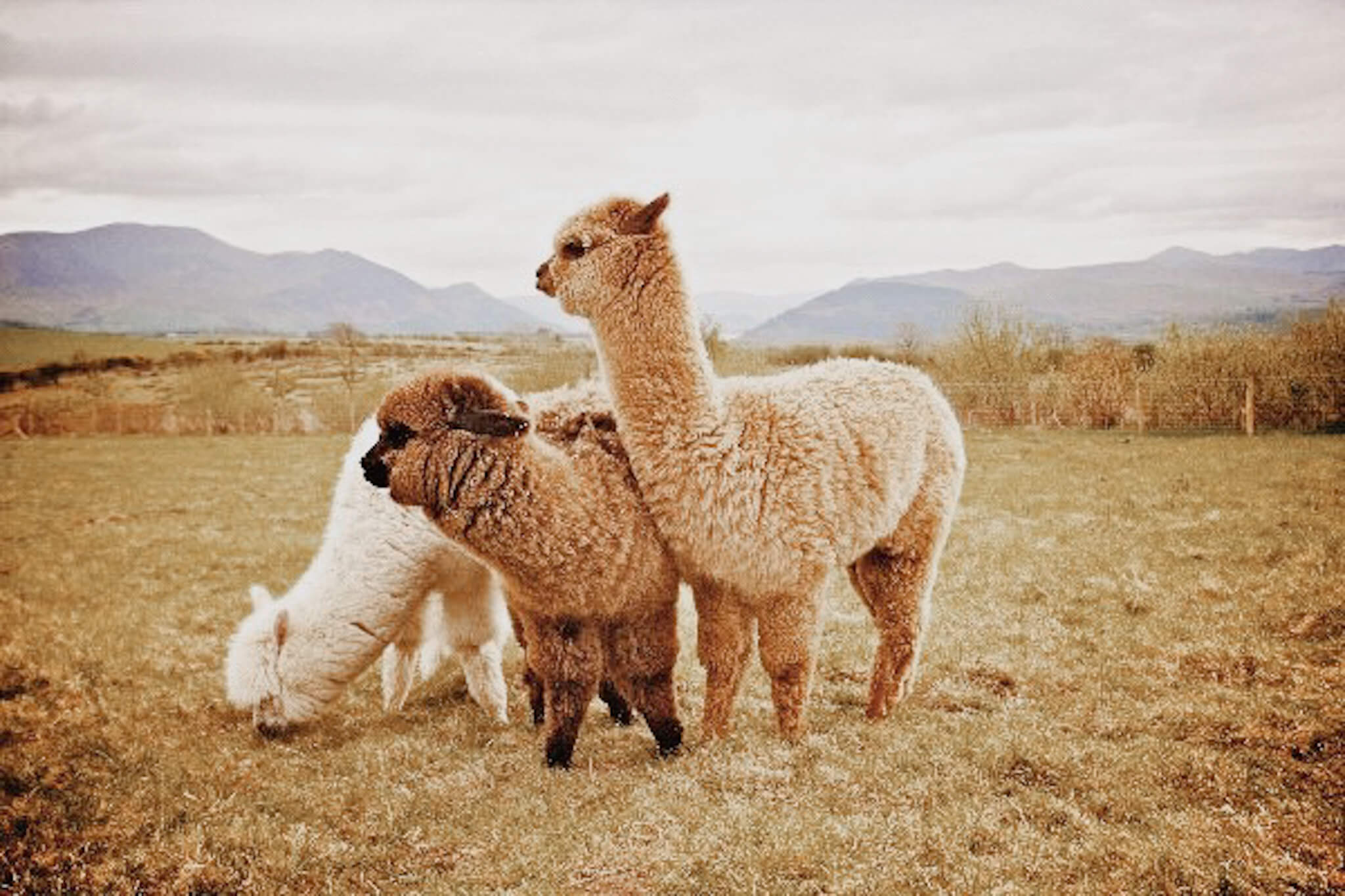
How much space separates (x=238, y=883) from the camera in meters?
4.31

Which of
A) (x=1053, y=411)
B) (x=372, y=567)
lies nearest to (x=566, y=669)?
(x=372, y=567)

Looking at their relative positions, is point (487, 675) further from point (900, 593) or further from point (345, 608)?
point (900, 593)

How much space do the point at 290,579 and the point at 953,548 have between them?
9579 mm

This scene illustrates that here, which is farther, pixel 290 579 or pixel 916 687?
pixel 290 579

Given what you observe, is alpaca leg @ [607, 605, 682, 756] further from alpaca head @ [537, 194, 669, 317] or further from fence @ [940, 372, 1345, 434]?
fence @ [940, 372, 1345, 434]

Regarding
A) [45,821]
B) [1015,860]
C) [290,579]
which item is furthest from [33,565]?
[1015,860]

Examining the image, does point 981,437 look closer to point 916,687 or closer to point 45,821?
point 916,687

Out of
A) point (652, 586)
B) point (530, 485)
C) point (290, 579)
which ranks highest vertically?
point (530, 485)

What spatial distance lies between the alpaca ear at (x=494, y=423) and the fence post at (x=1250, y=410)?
83.0ft

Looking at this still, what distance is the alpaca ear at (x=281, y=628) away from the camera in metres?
6.16

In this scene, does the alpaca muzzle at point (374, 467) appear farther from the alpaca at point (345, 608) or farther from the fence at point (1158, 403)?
the fence at point (1158, 403)

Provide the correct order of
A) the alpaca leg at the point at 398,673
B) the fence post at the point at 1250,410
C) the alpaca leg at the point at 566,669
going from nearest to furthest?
the alpaca leg at the point at 566,669 < the alpaca leg at the point at 398,673 < the fence post at the point at 1250,410

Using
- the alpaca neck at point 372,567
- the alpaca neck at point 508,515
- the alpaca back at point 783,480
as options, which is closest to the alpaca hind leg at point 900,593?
the alpaca back at point 783,480

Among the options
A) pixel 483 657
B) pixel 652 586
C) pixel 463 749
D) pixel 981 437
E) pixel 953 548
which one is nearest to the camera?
pixel 652 586
